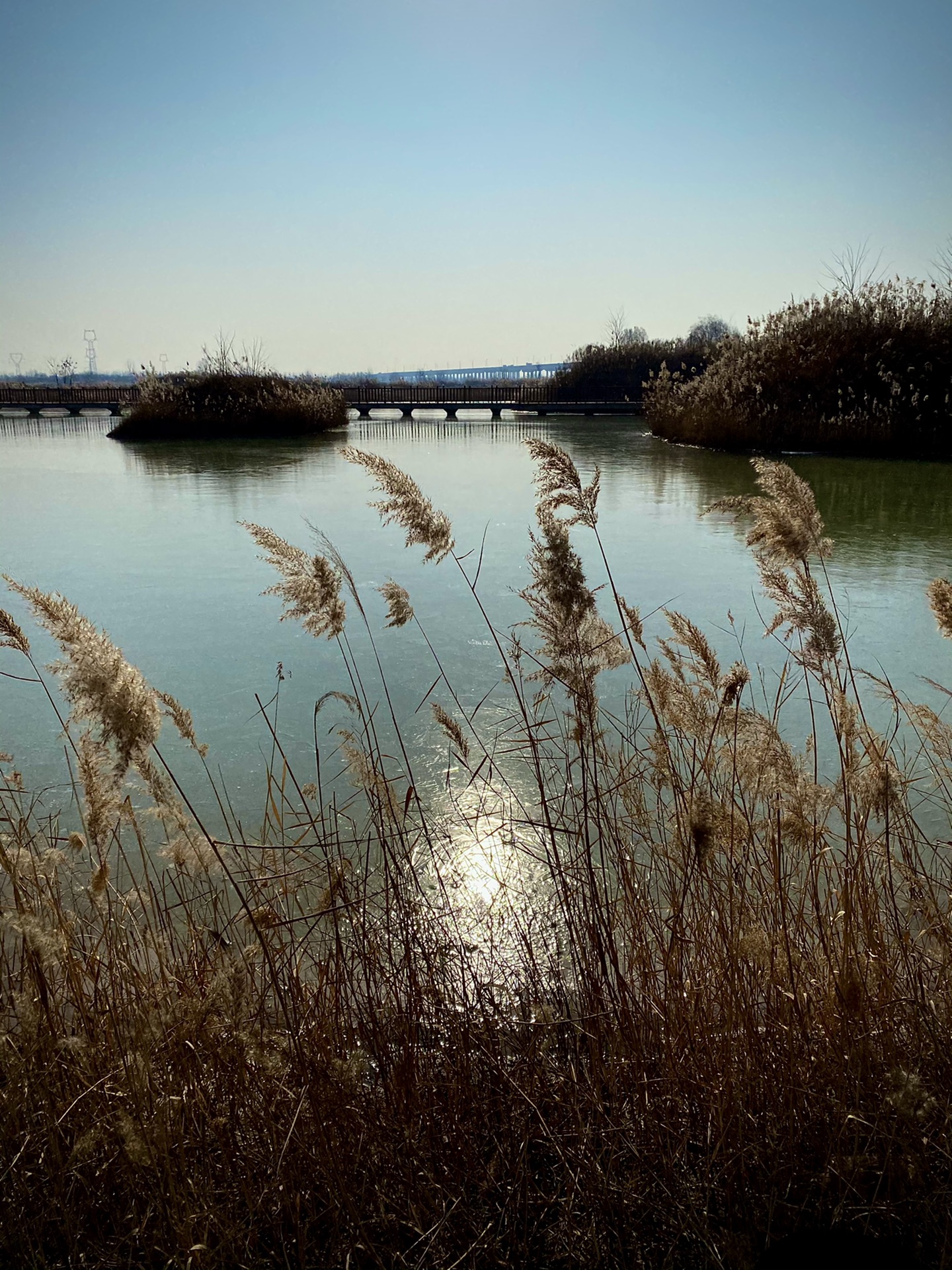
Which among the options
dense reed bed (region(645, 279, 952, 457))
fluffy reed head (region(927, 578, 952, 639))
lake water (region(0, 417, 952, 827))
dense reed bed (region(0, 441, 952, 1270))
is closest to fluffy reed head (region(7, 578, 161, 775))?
dense reed bed (region(0, 441, 952, 1270))

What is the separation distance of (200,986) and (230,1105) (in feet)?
0.78

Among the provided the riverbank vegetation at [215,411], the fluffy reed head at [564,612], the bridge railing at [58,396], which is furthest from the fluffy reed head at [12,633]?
the bridge railing at [58,396]

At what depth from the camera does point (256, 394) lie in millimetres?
18828

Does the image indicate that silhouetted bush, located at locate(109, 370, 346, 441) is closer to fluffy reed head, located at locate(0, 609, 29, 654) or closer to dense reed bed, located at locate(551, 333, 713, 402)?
dense reed bed, located at locate(551, 333, 713, 402)

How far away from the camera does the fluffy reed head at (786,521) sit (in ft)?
5.37

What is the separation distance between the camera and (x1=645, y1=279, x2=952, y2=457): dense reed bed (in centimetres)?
1254

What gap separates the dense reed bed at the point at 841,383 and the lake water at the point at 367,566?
0.73 metres

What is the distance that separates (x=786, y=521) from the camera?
163 centimetres

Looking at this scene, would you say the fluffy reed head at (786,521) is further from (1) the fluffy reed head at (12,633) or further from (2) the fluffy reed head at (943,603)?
(1) the fluffy reed head at (12,633)

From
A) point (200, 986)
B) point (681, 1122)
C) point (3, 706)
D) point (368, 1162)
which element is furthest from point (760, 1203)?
point (3, 706)

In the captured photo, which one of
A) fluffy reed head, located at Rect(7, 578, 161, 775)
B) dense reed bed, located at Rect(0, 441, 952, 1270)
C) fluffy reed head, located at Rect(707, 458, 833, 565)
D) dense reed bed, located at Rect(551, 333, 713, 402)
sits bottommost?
dense reed bed, located at Rect(0, 441, 952, 1270)

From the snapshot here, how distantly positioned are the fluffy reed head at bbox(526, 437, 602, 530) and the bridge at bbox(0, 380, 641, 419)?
2295 cm

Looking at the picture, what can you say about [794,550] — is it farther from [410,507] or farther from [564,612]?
[410,507]

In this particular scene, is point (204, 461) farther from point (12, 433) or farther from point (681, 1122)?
point (681, 1122)
